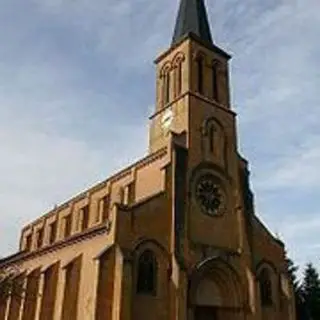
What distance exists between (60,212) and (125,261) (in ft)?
60.5

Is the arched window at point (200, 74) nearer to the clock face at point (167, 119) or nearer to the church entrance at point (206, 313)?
the clock face at point (167, 119)

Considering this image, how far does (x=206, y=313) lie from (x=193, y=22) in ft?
70.9

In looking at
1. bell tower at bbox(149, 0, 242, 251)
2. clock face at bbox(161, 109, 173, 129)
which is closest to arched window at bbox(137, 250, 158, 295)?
bell tower at bbox(149, 0, 242, 251)

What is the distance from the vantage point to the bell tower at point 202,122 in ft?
102

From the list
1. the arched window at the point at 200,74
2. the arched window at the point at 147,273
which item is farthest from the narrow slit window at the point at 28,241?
the arched window at the point at 200,74

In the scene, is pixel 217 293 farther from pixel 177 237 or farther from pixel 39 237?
pixel 39 237

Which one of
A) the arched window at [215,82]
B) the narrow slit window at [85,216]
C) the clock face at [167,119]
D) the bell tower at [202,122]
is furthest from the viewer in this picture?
the narrow slit window at [85,216]

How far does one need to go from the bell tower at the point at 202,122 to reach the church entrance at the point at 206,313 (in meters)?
3.81

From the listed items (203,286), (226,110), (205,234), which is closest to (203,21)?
(226,110)

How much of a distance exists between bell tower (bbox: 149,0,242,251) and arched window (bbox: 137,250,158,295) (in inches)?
126

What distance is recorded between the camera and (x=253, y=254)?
32.3 m

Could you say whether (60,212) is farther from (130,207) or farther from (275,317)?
(275,317)

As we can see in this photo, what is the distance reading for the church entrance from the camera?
29306 millimetres

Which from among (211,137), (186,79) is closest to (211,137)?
(211,137)
